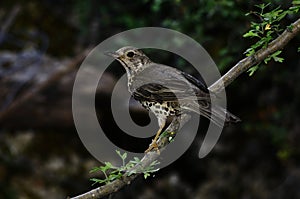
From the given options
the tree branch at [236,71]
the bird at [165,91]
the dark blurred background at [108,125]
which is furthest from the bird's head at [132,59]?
the dark blurred background at [108,125]

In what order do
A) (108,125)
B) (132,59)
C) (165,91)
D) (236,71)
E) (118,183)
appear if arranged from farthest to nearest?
(108,125) → (132,59) → (165,91) → (236,71) → (118,183)

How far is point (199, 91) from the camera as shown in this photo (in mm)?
3266

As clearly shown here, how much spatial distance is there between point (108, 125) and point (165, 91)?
3359 mm

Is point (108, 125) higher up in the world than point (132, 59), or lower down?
lower down

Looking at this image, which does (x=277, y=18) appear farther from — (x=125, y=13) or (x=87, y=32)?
(x=87, y=32)

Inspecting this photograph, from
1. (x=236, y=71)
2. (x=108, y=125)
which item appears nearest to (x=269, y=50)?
(x=236, y=71)

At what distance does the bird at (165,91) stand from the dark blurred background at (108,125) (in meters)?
2.05

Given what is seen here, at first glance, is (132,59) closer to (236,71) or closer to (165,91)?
(165,91)

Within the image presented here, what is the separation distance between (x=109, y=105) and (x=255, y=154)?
229cm

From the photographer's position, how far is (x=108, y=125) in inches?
268

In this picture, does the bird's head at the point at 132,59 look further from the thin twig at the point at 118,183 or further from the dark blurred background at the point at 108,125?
the dark blurred background at the point at 108,125

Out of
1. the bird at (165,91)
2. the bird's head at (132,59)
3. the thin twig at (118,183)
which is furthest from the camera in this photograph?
the bird's head at (132,59)

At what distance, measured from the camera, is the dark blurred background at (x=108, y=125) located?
6.40m

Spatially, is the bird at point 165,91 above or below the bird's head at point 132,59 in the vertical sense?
below
